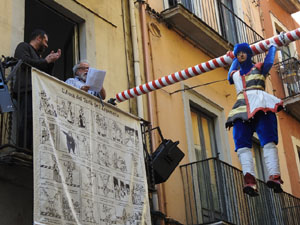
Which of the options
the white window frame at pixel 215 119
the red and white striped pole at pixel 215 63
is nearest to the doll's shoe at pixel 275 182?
the red and white striped pole at pixel 215 63

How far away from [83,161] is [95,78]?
1123mm

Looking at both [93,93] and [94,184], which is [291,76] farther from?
[94,184]

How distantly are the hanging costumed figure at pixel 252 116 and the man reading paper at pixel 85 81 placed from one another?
5.62ft

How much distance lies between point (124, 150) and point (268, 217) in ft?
14.2

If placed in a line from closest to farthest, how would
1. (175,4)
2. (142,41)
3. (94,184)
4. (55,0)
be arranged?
(94,184) < (55,0) < (142,41) < (175,4)

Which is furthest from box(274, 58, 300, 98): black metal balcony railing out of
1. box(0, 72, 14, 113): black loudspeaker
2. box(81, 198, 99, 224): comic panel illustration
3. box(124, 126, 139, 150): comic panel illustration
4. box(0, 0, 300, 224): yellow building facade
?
box(0, 72, 14, 113): black loudspeaker

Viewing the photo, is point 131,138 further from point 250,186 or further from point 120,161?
point 250,186

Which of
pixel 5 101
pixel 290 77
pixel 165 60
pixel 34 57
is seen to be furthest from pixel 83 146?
pixel 290 77

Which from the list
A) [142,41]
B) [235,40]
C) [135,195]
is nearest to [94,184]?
[135,195]

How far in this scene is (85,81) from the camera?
339 inches

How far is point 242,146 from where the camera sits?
26.0 ft

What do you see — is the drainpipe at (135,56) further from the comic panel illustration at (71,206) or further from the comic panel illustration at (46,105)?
the comic panel illustration at (71,206)

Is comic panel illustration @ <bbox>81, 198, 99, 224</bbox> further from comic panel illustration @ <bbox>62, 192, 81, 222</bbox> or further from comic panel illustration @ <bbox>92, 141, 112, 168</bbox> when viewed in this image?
comic panel illustration @ <bbox>92, 141, 112, 168</bbox>

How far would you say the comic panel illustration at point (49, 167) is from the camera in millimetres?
6895
